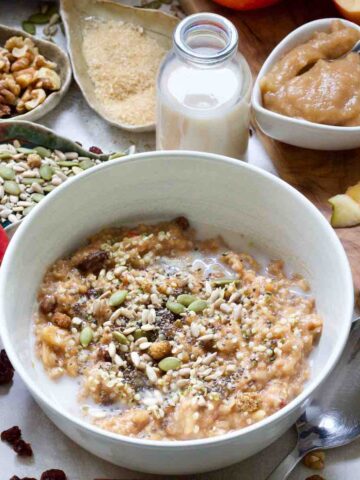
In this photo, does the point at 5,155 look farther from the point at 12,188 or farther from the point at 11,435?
the point at 11,435

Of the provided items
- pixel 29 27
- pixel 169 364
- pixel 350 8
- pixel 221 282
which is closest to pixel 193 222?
pixel 221 282

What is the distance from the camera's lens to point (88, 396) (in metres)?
1.68

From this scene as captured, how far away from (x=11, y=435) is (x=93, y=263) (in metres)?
0.40

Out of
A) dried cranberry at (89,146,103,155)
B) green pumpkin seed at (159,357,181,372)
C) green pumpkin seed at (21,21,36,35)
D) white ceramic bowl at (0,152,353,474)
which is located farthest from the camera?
green pumpkin seed at (21,21,36,35)

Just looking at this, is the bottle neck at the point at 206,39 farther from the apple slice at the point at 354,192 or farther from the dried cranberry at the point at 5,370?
the dried cranberry at the point at 5,370

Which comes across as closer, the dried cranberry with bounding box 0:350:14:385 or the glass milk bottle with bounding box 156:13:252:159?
the dried cranberry with bounding box 0:350:14:385

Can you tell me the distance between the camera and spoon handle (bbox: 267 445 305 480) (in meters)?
1.74

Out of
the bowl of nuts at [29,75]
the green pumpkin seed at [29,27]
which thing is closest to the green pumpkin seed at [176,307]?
the bowl of nuts at [29,75]

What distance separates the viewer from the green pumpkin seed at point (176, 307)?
1.77 metres

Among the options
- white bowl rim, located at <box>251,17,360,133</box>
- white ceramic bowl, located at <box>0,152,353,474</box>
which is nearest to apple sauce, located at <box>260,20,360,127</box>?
white bowl rim, located at <box>251,17,360,133</box>

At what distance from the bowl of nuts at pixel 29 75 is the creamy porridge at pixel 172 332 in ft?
1.86

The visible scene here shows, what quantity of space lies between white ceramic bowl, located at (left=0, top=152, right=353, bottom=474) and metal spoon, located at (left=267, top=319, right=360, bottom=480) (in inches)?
5.4

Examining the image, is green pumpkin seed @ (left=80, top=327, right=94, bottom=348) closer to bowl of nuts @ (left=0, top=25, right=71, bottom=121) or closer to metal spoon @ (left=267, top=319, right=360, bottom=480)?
metal spoon @ (left=267, top=319, right=360, bottom=480)

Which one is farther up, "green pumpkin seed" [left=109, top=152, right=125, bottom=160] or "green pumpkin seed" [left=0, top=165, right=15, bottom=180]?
"green pumpkin seed" [left=109, top=152, right=125, bottom=160]
